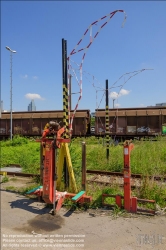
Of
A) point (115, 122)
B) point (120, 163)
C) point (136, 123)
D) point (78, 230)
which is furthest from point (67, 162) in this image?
point (136, 123)

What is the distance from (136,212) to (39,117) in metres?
17.9

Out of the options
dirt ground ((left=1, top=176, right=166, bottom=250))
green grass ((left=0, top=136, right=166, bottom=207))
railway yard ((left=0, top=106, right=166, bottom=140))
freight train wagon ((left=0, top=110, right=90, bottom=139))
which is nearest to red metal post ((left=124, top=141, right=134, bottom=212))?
dirt ground ((left=1, top=176, right=166, bottom=250))

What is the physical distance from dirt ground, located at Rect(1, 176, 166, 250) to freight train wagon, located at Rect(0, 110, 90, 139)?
15449mm

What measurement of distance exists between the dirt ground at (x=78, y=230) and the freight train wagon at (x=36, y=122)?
50.7ft

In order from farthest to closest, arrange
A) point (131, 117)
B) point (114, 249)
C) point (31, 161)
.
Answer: point (131, 117) < point (31, 161) < point (114, 249)

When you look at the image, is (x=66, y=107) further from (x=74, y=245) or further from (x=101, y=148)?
(x=101, y=148)

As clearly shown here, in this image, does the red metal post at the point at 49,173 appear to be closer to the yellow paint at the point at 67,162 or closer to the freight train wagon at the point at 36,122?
the yellow paint at the point at 67,162

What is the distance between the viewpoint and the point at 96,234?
3557 mm

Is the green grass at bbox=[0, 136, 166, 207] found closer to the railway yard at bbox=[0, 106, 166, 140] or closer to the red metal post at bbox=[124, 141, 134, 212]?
the red metal post at bbox=[124, 141, 134, 212]

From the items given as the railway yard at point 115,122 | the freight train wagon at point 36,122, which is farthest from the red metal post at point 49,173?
the freight train wagon at point 36,122

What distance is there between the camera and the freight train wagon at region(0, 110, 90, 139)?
790 inches

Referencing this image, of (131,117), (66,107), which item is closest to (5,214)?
(66,107)

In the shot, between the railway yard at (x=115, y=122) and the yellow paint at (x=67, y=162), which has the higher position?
the railway yard at (x=115, y=122)

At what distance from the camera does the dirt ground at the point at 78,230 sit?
3268mm
